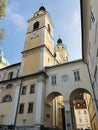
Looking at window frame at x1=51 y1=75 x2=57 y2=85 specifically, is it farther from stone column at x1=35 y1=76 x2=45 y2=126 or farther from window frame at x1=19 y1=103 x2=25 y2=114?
window frame at x1=19 y1=103 x2=25 y2=114

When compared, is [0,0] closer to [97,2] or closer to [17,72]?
[97,2]

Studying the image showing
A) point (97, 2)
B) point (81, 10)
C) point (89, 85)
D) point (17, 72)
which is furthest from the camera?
point (17, 72)

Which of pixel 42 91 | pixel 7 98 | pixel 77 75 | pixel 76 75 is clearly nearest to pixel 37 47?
pixel 42 91

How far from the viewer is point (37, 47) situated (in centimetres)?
2697

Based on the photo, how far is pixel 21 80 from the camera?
24641 mm

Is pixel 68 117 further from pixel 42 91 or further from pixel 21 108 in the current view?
pixel 21 108

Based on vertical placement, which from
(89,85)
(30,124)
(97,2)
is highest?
(97,2)

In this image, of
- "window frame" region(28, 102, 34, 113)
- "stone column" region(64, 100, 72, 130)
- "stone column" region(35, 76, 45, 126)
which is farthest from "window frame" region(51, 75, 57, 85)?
"window frame" region(28, 102, 34, 113)

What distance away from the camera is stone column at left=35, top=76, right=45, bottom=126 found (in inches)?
760

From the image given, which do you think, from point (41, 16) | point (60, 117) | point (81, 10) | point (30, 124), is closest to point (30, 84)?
point (30, 124)

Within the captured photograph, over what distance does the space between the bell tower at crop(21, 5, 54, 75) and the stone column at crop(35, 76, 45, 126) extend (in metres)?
2.66

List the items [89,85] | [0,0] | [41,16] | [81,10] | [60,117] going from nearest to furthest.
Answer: [0,0], [81,10], [89,85], [60,117], [41,16]

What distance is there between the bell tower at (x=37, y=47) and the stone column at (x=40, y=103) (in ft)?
8.72

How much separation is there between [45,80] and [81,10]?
501 inches
